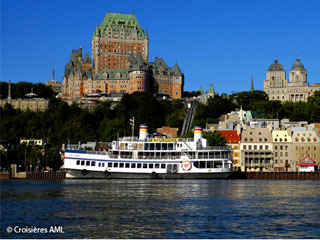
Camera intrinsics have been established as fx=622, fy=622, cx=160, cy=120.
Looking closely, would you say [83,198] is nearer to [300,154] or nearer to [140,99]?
[300,154]

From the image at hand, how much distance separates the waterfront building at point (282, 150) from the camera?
138750mm

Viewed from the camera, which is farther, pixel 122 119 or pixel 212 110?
pixel 212 110

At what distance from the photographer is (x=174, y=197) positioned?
2726 inches

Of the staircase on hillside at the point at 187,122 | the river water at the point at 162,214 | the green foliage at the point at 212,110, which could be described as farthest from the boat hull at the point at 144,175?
the green foliage at the point at 212,110

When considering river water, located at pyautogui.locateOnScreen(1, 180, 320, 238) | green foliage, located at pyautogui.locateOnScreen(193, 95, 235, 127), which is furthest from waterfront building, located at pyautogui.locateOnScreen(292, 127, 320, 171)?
river water, located at pyautogui.locateOnScreen(1, 180, 320, 238)

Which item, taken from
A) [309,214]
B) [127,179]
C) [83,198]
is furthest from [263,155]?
[309,214]

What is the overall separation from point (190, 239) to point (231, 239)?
271cm

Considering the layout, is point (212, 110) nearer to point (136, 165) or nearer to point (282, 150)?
point (282, 150)

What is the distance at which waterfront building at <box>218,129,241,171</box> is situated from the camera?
138750 mm

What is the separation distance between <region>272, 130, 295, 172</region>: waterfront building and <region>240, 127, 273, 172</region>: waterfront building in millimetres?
1186

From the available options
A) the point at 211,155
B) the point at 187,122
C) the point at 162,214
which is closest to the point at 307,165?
the point at 211,155

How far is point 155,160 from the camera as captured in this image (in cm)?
10962

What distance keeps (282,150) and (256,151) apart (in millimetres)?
6116

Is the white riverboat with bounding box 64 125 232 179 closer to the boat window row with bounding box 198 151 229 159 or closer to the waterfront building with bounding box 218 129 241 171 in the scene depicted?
the boat window row with bounding box 198 151 229 159
